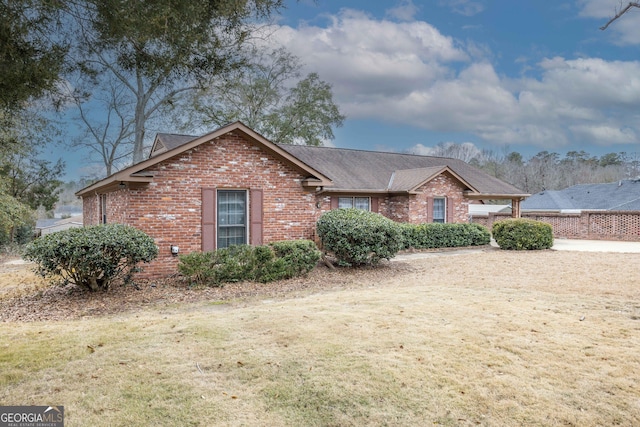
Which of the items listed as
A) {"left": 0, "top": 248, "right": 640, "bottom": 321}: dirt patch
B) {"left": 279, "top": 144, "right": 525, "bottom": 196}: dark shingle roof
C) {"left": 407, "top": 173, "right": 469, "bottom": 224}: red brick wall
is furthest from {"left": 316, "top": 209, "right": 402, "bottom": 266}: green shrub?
{"left": 407, "top": 173, "right": 469, "bottom": 224}: red brick wall

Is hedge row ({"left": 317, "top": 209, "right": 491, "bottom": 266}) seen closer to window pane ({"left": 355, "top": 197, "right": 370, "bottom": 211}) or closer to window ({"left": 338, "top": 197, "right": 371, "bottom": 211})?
window ({"left": 338, "top": 197, "right": 371, "bottom": 211})

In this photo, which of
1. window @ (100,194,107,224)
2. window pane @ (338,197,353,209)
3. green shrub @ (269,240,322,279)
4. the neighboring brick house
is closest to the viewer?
green shrub @ (269,240,322,279)

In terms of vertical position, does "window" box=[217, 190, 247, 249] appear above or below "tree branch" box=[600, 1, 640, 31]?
below

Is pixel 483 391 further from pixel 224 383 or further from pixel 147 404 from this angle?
pixel 147 404

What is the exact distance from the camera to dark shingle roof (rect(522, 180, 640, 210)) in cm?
2744

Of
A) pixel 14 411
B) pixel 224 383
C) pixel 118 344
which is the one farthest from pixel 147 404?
pixel 118 344

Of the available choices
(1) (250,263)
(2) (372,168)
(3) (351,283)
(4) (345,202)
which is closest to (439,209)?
(2) (372,168)

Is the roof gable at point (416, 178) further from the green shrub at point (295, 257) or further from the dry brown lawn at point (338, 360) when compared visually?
the dry brown lawn at point (338, 360)

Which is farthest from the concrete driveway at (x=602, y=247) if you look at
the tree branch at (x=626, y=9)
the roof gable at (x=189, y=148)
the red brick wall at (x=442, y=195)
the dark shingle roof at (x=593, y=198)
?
the tree branch at (x=626, y=9)

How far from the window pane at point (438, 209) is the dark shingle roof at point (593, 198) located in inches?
616

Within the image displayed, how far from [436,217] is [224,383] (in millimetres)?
16352

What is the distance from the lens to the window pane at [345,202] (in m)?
17.7

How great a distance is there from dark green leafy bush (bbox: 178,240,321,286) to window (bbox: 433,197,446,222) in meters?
10.1

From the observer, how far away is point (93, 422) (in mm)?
3271
